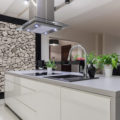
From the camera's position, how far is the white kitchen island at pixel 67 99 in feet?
3.12

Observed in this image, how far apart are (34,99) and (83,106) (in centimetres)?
94

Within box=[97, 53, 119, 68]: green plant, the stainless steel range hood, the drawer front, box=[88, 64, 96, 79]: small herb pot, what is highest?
the stainless steel range hood

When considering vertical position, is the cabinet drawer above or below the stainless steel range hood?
below

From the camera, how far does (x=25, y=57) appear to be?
443cm

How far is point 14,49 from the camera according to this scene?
13.9 ft

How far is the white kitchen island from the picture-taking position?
95 cm

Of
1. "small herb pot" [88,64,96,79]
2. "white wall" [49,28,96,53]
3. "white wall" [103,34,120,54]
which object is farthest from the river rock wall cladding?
"white wall" [103,34,120,54]

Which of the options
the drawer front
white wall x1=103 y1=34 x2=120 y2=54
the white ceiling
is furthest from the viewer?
white wall x1=103 y1=34 x2=120 y2=54

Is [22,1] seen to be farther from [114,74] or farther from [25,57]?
[114,74]

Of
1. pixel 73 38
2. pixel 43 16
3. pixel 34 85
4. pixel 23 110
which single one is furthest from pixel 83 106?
pixel 73 38

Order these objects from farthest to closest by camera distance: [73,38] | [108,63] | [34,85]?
[73,38], [34,85], [108,63]

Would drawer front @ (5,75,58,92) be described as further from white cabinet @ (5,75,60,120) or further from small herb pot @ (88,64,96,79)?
small herb pot @ (88,64,96,79)

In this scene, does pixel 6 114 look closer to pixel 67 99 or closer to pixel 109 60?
pixel 67 99

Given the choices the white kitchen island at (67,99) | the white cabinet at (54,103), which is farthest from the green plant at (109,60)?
the white cabinet at (54,103)
